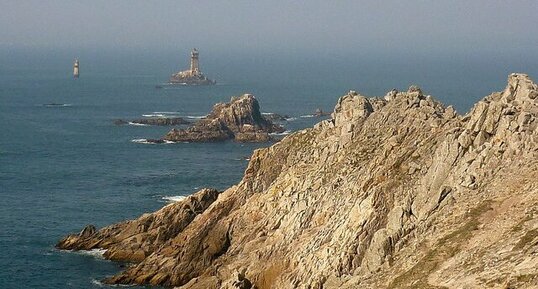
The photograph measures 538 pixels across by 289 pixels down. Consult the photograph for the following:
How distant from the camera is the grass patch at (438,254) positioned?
168ft

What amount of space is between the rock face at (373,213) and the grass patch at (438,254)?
4.1 inches

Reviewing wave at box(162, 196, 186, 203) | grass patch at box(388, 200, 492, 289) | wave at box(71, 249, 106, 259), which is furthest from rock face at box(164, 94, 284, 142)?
grass patch at box(388, 200, 492, 289)

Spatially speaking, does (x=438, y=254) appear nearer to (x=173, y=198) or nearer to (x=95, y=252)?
(x=95, y=252)

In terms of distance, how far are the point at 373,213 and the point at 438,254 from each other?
13.2m

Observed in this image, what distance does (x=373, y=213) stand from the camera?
65438 millimetres

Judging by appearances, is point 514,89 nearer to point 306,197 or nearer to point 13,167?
point 306,197

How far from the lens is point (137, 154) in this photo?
166 m

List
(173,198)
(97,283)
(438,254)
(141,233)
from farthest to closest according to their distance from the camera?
(173,198) → (141,233) → (97,283) → (438,254)

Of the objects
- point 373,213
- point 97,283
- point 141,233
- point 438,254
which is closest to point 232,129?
point 141,233

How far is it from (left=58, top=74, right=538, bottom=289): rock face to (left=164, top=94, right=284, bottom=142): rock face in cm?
8769

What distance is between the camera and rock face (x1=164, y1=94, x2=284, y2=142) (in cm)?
18575

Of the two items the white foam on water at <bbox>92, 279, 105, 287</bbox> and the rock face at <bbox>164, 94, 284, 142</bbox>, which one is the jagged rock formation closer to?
the white foam on water at <bbox>92, 279, 105, 287</bbox>

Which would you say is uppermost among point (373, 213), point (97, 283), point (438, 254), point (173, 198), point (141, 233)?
point (438, 254)

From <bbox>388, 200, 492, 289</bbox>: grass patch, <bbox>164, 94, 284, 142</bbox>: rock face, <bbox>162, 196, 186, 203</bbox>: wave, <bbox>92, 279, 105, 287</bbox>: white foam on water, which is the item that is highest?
<bbox>388, 200, 492, 289</bbox>: grass patch
